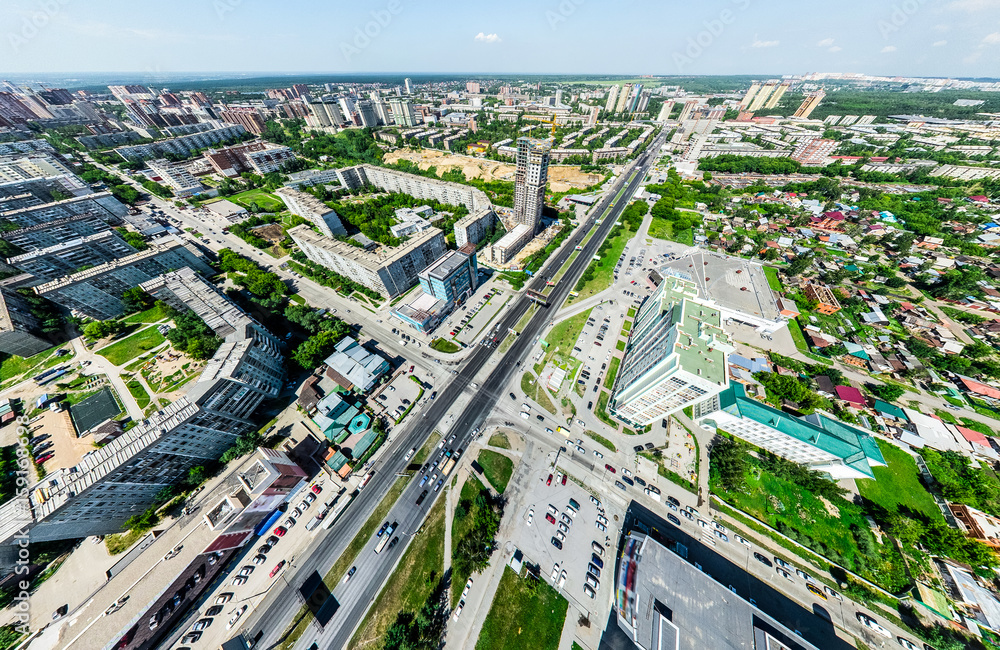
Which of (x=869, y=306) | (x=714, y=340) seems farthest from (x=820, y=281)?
(x=714, y=340)

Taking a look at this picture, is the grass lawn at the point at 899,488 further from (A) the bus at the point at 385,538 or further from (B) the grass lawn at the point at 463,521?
(A) the bus at the point at 385,538

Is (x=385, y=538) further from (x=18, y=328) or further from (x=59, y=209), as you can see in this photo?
(x=59, y=209)

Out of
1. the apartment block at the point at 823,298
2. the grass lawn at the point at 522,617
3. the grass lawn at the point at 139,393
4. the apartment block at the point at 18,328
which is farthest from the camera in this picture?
the apartment block at the point at 823,298

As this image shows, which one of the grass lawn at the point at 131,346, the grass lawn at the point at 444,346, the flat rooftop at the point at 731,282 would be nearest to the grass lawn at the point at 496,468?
the grass lawn at the point at 444,346

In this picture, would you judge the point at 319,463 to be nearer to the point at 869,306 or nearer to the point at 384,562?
the point at 384,562

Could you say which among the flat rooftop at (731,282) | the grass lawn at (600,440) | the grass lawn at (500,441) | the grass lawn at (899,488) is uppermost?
the flat rooftop at (731,282)
